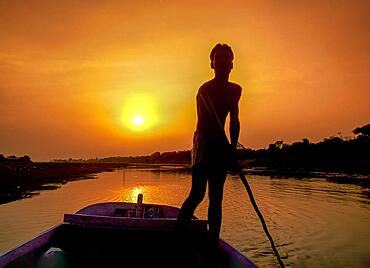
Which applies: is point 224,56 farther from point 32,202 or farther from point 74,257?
point 32,202

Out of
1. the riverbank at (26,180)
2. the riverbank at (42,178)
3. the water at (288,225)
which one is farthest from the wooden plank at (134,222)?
the riverbank at (26,180)

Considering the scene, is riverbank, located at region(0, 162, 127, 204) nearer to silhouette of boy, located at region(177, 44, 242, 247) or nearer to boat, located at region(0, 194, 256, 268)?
boat, located at region(0, 194, 256, 268)

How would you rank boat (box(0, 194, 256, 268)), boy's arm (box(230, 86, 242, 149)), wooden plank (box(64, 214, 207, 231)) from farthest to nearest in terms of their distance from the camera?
wooden plank (box(64, 214, 207, 231))
boat (box(0, 194, 256, 268))
boy's arm (box(230, 86, 242, 149))

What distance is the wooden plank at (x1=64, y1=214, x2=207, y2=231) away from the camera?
6098 mm

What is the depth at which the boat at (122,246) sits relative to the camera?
17.1 ft

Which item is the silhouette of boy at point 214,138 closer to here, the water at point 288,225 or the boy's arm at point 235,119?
the boy's arm at point 235,119

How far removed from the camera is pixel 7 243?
13773 millimetres

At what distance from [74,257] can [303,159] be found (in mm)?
104970

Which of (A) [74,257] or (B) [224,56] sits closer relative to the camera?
(B) [224,56]

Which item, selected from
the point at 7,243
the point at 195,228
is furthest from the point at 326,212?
the point at 195,228

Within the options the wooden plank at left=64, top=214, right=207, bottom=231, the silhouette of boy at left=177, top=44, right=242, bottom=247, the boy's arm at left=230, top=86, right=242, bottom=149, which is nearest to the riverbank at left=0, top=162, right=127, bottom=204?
the wooden plank at left=64, top=214, right=207, bottom=231

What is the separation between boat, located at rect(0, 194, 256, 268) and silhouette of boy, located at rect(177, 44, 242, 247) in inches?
19.0

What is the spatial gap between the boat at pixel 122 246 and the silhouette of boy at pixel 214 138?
483 millimetres

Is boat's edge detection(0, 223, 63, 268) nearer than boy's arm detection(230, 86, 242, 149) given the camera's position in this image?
Yes
